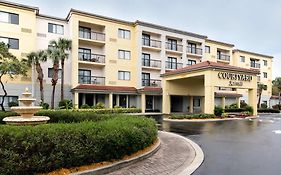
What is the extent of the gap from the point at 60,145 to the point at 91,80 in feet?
84.8

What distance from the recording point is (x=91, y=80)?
31406 millimetres

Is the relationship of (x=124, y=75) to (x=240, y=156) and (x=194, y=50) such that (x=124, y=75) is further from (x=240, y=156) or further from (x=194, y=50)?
(x=240, y=156)

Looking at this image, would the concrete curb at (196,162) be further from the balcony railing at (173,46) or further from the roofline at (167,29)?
the balcony railing at (173,46)

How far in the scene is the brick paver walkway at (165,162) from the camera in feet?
21.7

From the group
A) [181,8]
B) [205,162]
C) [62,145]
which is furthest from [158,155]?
[181,8]

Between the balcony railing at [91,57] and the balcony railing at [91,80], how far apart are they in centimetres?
230

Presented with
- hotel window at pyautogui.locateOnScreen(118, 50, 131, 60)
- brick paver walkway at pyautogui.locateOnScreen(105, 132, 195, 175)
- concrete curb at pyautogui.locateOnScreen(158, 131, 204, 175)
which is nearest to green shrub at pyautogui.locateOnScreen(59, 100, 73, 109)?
hotel window at pyautogui.locateOnScreen(118, 50, 131, 60)

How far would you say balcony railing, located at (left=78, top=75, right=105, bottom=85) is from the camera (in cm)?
3052

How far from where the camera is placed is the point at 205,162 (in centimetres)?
766

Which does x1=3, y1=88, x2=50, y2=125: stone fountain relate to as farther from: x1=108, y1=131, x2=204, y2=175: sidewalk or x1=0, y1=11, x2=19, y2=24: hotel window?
x1=0, y1=11, x2=19, y2=24: hotel window

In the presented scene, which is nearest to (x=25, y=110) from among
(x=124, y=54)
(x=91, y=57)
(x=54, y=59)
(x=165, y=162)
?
(x=165, y=162)

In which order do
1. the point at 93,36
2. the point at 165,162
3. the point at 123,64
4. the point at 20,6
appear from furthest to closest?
the point at 123,64 → the point at 93,36 → the point at 20,6 → the point at 165,162

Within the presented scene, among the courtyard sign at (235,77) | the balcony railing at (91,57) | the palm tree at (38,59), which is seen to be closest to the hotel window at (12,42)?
the palm tree at (38,59)

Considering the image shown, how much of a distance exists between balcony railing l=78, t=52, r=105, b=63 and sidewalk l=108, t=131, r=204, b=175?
76.6 feet
